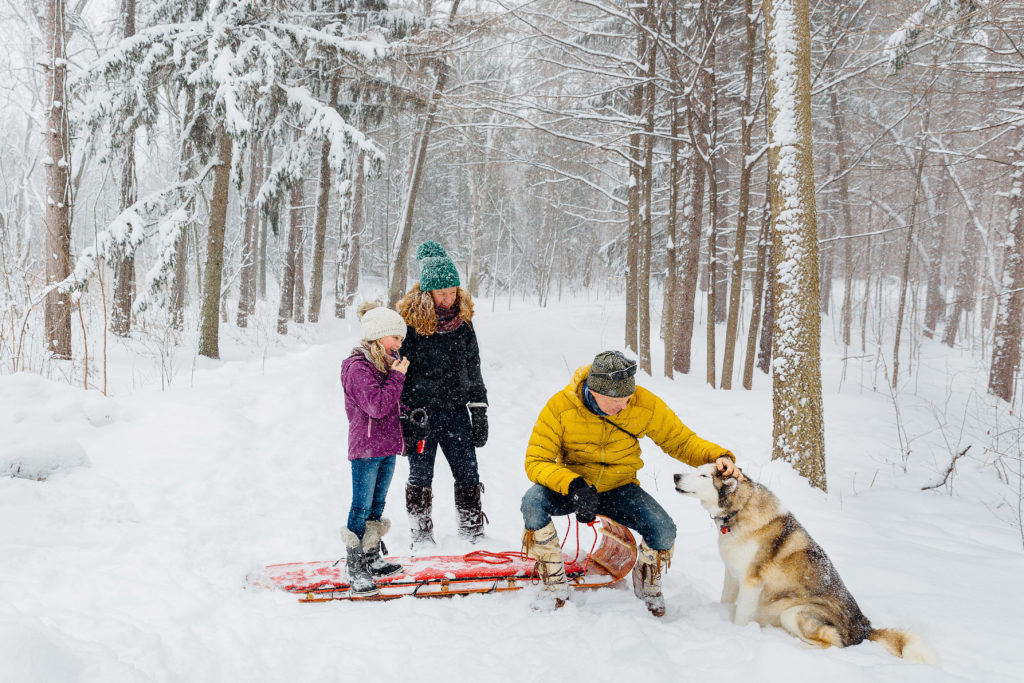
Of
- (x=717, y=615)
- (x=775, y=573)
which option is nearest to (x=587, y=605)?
(x=717, y=615)

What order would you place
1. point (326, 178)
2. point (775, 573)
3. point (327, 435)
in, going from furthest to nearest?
point (326, 178) < point (327, 435) < point (775, 573)

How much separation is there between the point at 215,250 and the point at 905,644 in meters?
11.4

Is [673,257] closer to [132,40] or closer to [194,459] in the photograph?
[194,459]

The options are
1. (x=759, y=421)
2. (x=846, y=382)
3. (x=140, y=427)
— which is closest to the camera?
(x=140, y=427)

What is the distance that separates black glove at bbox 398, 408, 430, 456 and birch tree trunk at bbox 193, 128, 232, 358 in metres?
8.36

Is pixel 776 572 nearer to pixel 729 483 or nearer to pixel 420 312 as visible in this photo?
pixel 729 483

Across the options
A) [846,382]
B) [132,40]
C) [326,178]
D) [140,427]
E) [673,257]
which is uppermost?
[132,40]

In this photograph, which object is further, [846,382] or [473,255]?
[473,255]

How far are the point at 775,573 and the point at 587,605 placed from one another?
43.2 inches

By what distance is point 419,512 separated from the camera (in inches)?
157

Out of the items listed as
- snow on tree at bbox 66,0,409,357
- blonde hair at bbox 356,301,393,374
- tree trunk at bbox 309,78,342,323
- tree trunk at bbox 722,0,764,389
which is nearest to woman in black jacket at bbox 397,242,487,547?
blonde hair at bbox 356,301,393,374

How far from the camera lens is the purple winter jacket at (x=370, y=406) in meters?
3.15

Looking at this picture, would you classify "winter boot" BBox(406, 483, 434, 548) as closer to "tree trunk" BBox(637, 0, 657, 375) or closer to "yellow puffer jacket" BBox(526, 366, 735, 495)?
"yellow puffer jacket" BBox(526, 366, 735, 495)

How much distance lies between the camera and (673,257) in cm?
1145
